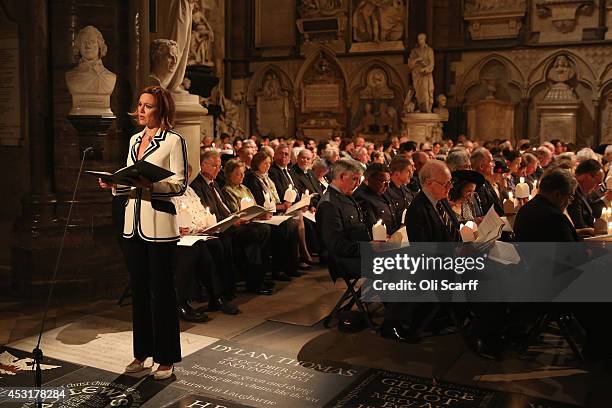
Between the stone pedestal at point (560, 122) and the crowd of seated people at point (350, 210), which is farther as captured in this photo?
the stone pedestal at point (560, 122)

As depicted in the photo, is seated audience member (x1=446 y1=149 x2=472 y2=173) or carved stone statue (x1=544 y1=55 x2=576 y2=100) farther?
carved stone statue (x1=544 y1=55 x2=576 y2=100)

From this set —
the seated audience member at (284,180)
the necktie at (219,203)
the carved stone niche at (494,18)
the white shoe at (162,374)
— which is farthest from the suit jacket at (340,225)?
the carved stone niche at (494,18)

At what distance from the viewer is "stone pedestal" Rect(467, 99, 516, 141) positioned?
59.9ft

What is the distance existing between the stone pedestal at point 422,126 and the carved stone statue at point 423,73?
32 centimetres

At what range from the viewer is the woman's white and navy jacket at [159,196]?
414 cm

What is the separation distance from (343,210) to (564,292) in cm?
171

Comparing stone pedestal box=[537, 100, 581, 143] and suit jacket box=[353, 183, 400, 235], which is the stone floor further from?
stone pedestal box=[537, 100, 581, 143]

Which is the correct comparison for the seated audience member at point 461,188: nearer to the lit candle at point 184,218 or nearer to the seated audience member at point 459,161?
the seated audience member at point 459,161

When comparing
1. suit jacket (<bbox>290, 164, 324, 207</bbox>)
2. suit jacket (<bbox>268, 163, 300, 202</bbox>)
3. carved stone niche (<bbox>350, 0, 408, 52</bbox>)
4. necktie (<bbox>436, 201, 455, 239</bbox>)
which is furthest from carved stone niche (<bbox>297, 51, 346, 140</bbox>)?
necktie (<bbox>436, 201, 455, 239</bbox>)

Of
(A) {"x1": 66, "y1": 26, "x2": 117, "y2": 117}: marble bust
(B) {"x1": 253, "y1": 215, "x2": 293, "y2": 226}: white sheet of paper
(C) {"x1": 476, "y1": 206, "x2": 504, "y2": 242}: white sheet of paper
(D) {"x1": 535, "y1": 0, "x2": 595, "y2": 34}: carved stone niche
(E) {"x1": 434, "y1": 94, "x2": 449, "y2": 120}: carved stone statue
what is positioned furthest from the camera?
(E) {"x1": 434, "y1": 94, "x2": 449, "y2": 120}: carved stone statue

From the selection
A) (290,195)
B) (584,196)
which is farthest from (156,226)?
(584,196)

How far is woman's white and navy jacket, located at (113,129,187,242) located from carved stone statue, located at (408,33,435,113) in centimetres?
1430

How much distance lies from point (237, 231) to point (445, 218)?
7.12 ft

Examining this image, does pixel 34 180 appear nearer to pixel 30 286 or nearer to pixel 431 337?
pixel 30 286
